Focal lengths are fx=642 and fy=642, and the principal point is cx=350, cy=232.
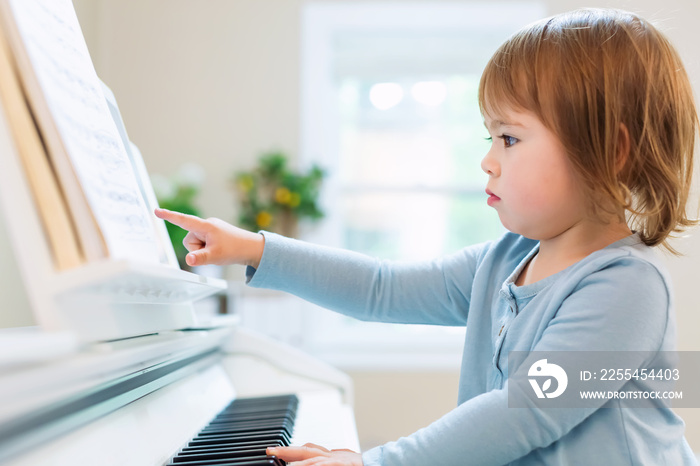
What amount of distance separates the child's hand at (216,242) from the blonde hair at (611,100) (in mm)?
422

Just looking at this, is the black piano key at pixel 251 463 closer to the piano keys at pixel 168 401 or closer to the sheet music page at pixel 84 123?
the piano keys at pixel 168 401

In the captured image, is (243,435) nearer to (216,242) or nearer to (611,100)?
(216,242)

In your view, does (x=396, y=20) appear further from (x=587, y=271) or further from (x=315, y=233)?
(x=587, y=271)

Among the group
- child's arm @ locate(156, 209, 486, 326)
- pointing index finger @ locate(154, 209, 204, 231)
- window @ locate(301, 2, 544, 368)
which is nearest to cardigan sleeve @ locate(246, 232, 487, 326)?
child's arm @ locate(156, 209, 486, 326)

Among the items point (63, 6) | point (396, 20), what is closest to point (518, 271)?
point (63, 6)

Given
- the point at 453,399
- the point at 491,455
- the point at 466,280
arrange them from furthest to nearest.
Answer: the point at 453,399
the point at 466,280
the point at 491,455

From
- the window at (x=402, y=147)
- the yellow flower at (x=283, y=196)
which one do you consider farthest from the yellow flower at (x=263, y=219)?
the window at (x=402, y=147)

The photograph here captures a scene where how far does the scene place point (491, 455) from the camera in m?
0.73

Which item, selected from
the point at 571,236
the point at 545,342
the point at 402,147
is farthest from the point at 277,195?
the point at 545,342

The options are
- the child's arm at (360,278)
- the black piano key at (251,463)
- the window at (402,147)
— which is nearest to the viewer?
the black piano key at (251,463)

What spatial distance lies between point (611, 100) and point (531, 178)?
0.46 feet

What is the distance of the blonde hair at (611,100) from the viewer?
2.74ft

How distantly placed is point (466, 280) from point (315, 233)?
2.25 m

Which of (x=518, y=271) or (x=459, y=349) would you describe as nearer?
(x=518, y=271)
